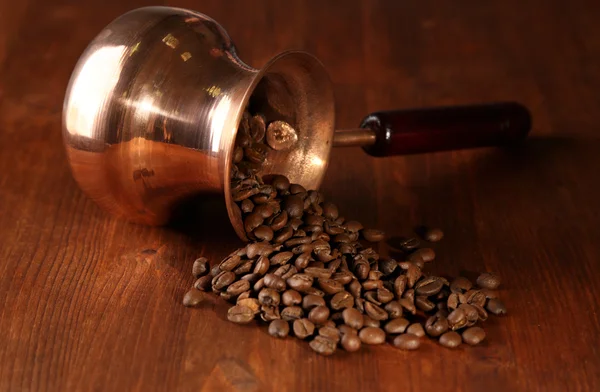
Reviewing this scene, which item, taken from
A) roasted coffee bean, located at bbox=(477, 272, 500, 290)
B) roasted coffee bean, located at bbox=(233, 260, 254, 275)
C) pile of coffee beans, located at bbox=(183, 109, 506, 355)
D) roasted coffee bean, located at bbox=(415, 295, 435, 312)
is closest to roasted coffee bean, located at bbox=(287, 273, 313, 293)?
pile of coffee beans, located at bbox=(183, 109, 506, 355)

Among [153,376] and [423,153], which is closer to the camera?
[153,376]

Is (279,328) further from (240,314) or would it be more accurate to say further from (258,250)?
(258,250)

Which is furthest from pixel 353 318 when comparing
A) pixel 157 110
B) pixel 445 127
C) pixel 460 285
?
pixel 445 127

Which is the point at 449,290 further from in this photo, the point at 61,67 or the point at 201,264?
the point at 61,67

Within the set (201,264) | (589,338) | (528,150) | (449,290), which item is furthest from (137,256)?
(528,150)

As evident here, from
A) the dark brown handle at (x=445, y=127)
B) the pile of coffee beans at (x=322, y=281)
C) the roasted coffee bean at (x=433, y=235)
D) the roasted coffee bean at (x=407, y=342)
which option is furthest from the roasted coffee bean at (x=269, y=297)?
the dark brown handle at (x=445, y=127)

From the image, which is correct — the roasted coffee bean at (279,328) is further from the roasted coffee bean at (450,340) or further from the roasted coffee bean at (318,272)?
the roasted coffee bean at (450,340)

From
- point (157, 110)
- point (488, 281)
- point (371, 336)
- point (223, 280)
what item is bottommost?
point (488, 281)
